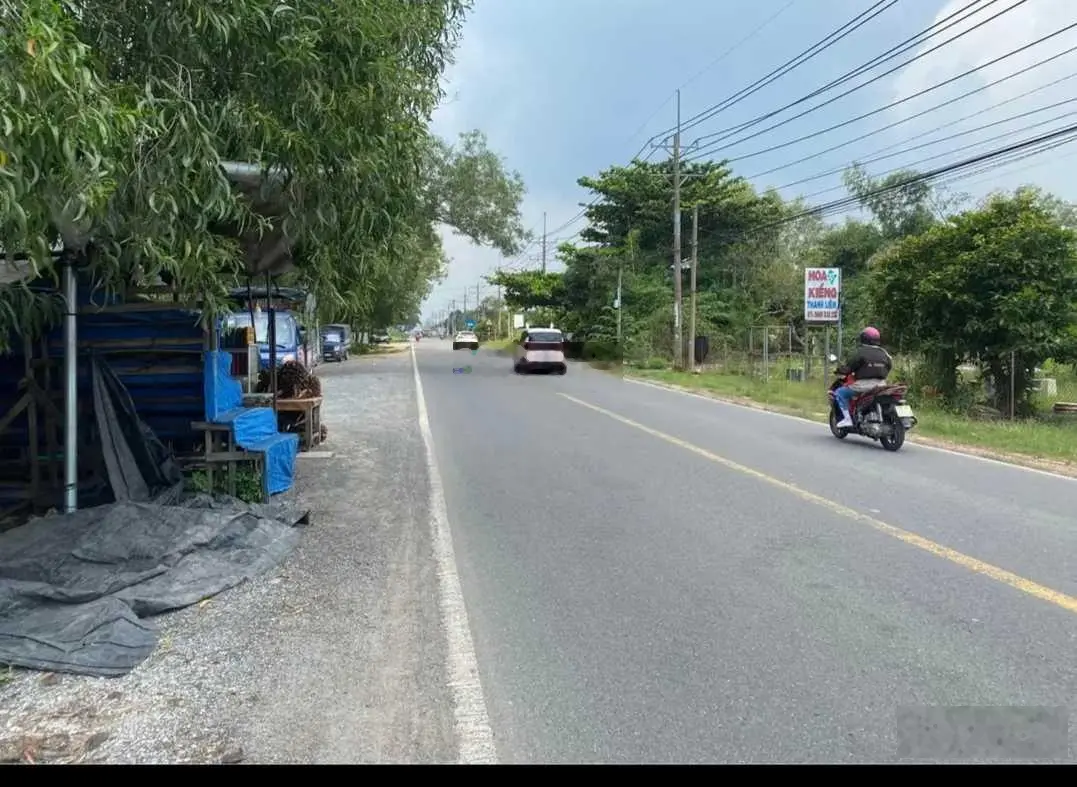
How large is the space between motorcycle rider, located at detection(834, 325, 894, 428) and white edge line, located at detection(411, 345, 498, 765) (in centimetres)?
715

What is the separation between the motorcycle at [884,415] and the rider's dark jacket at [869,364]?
0.23 meters

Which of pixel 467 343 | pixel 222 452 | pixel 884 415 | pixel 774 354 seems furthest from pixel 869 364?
pixel 467 343

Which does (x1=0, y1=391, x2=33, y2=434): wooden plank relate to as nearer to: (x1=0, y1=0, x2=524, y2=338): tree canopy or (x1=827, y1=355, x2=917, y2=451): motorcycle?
(x1=0, y1=0, x2=524, y2=338): tree canopy

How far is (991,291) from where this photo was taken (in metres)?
17.6

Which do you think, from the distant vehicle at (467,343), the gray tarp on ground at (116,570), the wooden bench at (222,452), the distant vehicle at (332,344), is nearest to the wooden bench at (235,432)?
the wooden bench at (222,452)

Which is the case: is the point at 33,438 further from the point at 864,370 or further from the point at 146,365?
the point at 864,370

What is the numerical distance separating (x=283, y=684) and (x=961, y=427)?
13.5 metres

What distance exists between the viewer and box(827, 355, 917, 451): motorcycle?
468 inches

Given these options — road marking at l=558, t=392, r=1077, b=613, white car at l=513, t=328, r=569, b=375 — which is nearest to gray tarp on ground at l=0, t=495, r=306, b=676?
road marking at l=558, t=392, r=1077, b=613

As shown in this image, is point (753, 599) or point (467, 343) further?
point (467, 343)

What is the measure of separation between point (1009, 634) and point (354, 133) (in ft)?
15.9

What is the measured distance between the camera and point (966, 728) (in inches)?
144

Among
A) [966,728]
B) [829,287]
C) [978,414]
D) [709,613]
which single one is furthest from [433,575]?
[829,287]

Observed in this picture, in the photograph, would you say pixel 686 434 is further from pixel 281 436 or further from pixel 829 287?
pixel 829 287
